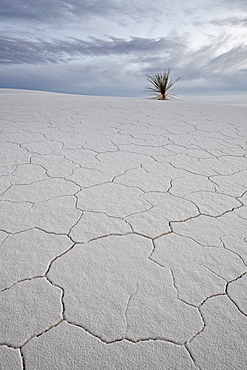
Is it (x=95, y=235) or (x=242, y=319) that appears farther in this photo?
(x=95, y=235)

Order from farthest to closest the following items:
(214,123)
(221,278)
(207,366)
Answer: (214,123)
(221,278)
(207,366)

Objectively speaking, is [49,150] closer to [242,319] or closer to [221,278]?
[221,278]

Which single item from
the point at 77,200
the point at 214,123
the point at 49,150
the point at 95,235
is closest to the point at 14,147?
the point at 49,150

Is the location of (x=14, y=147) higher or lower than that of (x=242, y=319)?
higher

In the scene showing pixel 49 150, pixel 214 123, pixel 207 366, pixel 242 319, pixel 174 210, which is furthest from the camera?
pixel 214 123

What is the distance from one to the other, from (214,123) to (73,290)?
10.3 ft

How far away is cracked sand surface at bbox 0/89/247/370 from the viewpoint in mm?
666

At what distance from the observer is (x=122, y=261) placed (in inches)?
36.9

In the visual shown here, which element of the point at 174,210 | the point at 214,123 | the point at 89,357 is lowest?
the point at 89,357

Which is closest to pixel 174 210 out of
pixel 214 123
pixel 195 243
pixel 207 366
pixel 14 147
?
pixel 195 243

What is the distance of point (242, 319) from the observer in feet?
2.43

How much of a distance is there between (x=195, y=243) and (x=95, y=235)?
43 centimetres

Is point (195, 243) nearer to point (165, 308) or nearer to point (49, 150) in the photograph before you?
point (165, 308)

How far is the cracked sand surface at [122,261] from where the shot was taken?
0.67 m
